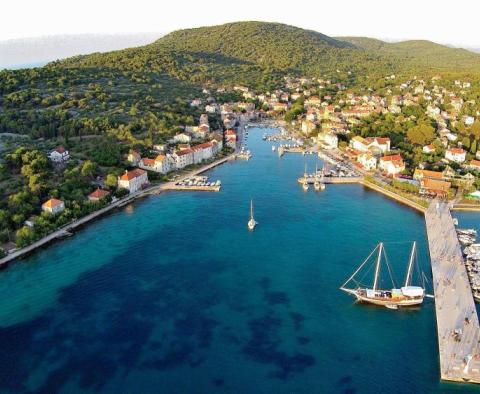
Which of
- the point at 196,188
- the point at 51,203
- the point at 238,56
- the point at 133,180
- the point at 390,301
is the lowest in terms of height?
the point at 390,301

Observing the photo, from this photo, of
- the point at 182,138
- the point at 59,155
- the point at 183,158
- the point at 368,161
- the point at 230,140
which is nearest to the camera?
the point at 59,155

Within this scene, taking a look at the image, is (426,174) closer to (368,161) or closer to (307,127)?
(368,161)

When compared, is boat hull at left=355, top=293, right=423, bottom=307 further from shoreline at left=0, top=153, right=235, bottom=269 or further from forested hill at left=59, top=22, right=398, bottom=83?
forested hill at left=59, top=22, right=398, bottom=83

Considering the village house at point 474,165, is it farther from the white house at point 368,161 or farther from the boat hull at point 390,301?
the boat hull at point 390,301

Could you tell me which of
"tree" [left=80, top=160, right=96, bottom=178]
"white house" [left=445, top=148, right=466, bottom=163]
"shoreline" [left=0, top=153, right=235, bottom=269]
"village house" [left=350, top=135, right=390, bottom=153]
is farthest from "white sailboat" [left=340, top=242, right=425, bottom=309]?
"village house" [left=350, top=135, right=390, bottom=153]

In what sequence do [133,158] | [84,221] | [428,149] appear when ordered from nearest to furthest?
1. [84,221]
2. [133,158]
3. [428,149]

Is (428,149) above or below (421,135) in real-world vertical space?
below

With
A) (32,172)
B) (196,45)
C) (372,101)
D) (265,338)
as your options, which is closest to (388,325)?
(265,338)

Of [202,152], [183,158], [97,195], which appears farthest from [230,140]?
[97,195]

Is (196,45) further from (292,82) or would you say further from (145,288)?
(145,288)
